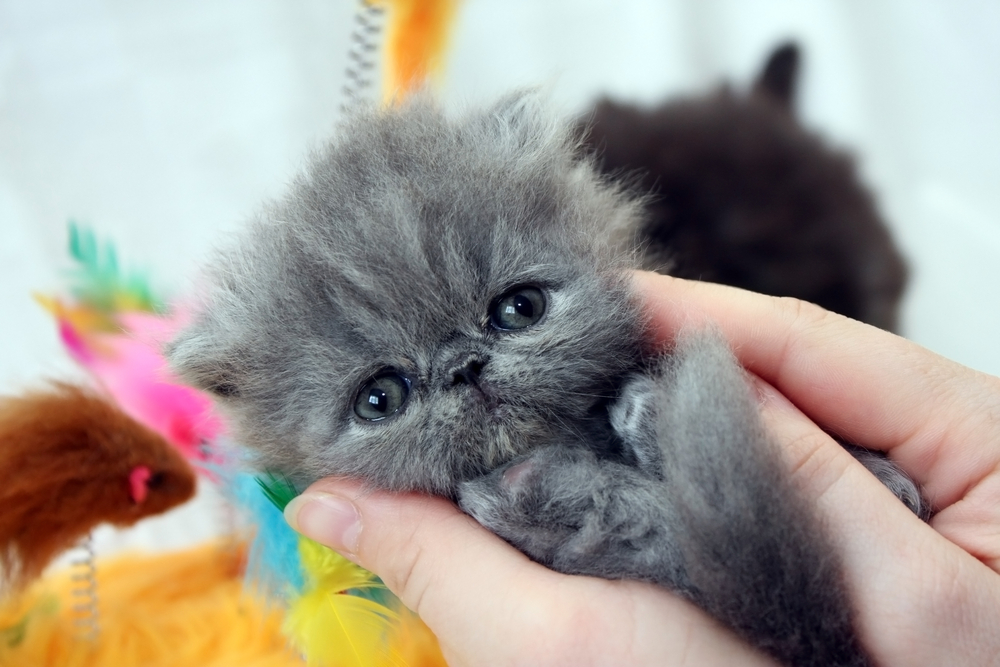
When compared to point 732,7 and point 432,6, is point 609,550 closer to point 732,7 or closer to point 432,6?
point 432,6

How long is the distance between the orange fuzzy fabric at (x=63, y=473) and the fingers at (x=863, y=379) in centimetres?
102

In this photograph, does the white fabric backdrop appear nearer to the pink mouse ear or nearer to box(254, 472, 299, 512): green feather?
the pink mouse ear

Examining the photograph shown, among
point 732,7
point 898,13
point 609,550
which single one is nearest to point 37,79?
point 609,550

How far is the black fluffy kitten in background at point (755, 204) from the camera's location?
7.02 feet

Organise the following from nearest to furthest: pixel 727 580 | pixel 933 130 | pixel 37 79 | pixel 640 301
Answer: pixel 727 580
pixel 640 301
pixel 37 79
pixel 933 130

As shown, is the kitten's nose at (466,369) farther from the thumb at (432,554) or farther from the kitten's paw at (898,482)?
the kitten's paw at (898,482)

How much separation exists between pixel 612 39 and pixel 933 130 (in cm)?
125

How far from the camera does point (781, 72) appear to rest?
273 cm

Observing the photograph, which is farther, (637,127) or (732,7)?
(732,7)

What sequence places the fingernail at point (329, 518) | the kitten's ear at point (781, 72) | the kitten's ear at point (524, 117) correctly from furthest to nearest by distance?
the kitten's ear at point (781, 72) → the kitten's ear at point (524, 117) → the fingernail at point (329, 518)

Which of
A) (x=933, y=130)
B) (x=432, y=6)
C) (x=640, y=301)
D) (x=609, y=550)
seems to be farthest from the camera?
(x=933, y=130)

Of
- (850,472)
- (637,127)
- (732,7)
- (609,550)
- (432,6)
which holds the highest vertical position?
(732,7)

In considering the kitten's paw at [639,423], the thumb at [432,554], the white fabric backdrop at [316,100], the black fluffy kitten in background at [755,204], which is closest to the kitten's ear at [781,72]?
the white fabric backdrop at [316,100]

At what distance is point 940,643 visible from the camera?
36.1 inches
